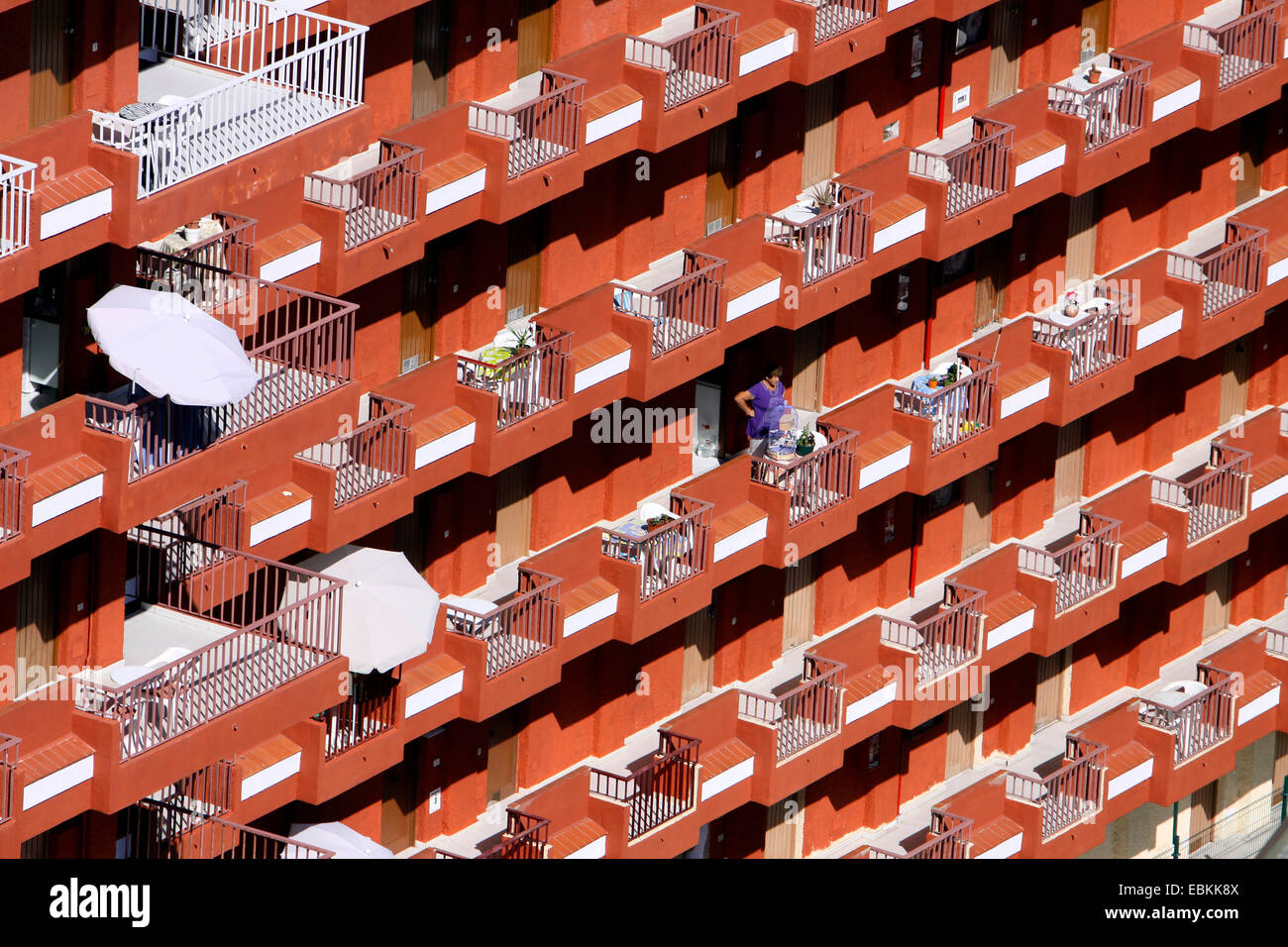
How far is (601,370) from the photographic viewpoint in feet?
219

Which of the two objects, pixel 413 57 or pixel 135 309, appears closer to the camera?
pixel 135 309

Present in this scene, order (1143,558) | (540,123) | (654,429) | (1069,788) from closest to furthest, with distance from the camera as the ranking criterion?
(540,123)
(654,429)
(1069,788)
(1143,558)

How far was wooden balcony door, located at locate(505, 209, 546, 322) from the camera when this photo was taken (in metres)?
67.4

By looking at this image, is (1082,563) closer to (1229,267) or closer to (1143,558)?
(1143,558)

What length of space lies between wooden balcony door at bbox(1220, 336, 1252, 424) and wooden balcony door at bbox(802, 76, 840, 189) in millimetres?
11086

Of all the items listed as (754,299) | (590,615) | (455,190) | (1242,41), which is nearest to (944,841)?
(590,615)

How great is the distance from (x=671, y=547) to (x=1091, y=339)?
1041cm

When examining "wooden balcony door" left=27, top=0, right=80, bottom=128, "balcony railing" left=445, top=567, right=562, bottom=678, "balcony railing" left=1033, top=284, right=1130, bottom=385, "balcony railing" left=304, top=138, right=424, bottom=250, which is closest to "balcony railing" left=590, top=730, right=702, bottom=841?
"balcony railing" left=445, top=567, right=562, bottom=678

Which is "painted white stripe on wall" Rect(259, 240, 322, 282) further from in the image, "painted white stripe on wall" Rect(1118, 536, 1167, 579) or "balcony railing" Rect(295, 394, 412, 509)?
"painted white stripe on wall" Rect(1118, 536, 1167, 579)

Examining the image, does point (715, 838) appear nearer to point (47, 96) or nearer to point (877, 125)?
point (877, 125)

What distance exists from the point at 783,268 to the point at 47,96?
613 inches

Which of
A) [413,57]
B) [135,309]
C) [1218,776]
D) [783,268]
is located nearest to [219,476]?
[135,309]

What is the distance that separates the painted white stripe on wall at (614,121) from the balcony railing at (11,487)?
43.3 ft

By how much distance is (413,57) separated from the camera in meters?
64.9
